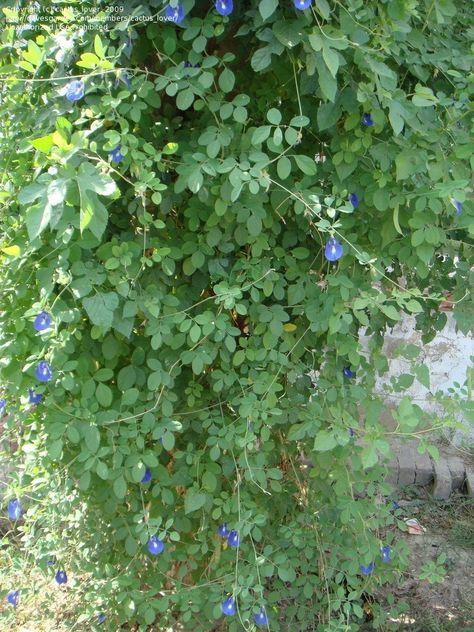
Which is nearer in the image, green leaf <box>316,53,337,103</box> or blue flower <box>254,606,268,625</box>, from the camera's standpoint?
green leaf <box>316,53,337,103</box>

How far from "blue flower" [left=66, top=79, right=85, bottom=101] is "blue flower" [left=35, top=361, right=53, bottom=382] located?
0.58 metres

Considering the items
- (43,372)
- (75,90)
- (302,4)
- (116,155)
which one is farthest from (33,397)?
(302,4)

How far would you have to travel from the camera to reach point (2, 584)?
89.4 inches

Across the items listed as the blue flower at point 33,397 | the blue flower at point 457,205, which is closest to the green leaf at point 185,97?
the blue flower at point 457,205

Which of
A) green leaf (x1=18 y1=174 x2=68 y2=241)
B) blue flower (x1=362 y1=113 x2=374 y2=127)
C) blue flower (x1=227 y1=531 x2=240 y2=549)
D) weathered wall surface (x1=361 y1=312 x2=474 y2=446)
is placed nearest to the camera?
green leaf (x1=18 y1=174 x2=68 y2=241)

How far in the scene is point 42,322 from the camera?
1509mm

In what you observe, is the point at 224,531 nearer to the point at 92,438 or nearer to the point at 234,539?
the point at 234,539

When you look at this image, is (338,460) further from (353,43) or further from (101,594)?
(353,43)

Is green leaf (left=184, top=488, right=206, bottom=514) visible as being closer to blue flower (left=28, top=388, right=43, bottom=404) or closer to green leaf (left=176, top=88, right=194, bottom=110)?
blue flower (left=28, top=388, right=43, bottom=404)

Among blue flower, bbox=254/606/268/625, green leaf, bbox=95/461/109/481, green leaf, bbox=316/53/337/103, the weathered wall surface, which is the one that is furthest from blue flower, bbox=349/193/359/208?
the weathered wall surface

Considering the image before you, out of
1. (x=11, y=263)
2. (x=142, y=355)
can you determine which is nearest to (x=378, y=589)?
(x=142, y=355)

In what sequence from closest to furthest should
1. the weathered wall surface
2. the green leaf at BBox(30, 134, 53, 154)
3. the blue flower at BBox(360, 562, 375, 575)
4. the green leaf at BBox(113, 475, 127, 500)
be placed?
the green leaf at BBox(30, 134, 53, 154) → the green leaf at BBox(113, 475, 127, 500) → the blue flower at BBox(360, 562, 375, 575) → the weathered wall surface

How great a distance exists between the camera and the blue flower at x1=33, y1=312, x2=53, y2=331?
1.51 m

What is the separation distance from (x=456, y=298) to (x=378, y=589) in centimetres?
132
